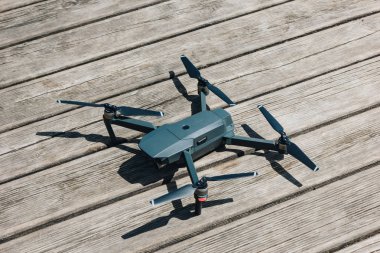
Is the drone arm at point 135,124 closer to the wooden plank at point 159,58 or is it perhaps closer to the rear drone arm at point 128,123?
the rear drone arm at point 128,123

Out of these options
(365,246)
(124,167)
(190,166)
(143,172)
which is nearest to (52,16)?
(124,167)

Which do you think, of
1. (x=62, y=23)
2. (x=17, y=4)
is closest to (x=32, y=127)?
(x=62, y=23)

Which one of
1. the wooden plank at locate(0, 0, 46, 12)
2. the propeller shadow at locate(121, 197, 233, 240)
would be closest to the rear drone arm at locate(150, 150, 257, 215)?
the propeller shadow at locate(121, 197, 233, 240)

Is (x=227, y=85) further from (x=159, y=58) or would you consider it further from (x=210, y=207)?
(x=210, y=207)

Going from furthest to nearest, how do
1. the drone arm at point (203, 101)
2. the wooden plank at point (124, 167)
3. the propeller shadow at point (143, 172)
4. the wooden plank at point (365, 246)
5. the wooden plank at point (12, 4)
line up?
the wooden plank at point (12, 4) → the drone arm at point (203, 101) → the propeller shadow at point (143, 172) → the wooden plank at point (124, 167) → the wooden plank at point (365, 246)

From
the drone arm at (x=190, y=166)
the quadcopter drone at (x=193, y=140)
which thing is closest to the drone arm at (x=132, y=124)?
the quadcopter drone at (x=193, y=140)
